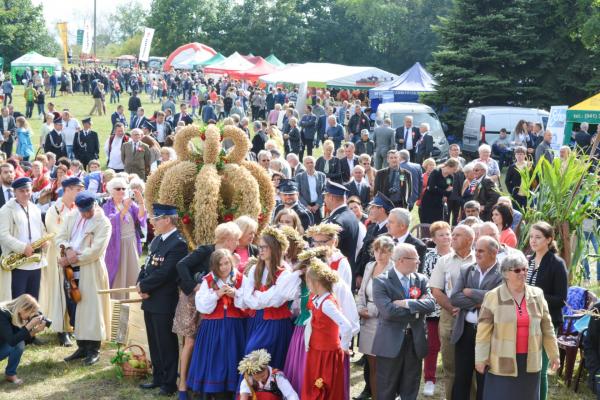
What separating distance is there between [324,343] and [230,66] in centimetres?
4166

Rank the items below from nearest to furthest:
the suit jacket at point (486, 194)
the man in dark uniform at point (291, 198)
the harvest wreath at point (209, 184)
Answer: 1. the harvest wreath at point (209, 184)
2. the man in dark uniform at point (291, 198)
3. the suit jacket at point (486, 194)

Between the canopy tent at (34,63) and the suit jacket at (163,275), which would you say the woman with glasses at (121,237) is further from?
the canopy tent at (34,63)

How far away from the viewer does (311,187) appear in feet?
40.1

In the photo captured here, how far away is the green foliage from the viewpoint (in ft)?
29.2

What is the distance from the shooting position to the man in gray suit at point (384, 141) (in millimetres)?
18703

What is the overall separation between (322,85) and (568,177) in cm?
2713

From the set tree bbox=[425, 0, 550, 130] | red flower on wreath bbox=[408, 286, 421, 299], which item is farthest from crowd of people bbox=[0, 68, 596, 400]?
tree bbox=[425, 0, 550, 130]

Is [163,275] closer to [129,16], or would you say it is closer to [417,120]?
[417,120]

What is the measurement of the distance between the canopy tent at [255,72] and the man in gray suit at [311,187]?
3294 cm

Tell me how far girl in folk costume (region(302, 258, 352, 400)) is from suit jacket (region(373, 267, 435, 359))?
Answer: 0.32 meters

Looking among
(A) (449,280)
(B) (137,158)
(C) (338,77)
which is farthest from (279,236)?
(C) (338,77)

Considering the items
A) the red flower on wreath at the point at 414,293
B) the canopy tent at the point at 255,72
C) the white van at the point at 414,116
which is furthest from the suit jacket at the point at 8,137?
the canopy tent at the point at 255,72

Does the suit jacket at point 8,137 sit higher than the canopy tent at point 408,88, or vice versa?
the canopy tent at point 408,88

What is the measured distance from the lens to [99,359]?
840 cm
